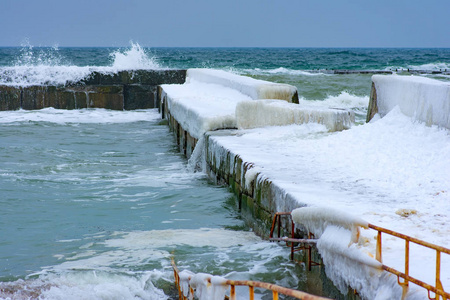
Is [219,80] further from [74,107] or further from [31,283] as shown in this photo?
[31,283]

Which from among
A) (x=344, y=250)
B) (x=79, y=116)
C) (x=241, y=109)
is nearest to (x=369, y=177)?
(x=344, y=250)

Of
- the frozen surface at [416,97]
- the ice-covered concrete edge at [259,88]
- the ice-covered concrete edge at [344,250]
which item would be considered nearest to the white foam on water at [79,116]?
the ice-covered concrete edge at [259,88]

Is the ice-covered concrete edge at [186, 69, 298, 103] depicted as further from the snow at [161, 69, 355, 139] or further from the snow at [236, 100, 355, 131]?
the snow at [236, 100, 355, 131]

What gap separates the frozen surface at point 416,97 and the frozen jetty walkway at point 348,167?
0.01 meters

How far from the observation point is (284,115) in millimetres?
7648

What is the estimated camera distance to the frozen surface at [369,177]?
3.14m

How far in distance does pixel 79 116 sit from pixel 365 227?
12.7m

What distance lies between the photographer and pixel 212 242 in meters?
4.90

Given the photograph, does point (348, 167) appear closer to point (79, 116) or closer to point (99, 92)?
point (79, 116)

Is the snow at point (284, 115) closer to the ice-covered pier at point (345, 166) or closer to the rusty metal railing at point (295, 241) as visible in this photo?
the ice-covered pier at point (345, 166)

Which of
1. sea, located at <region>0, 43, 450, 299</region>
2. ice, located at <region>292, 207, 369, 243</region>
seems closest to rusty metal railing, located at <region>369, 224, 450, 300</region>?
ice, located at <region>292, 207, 369, 243</region>

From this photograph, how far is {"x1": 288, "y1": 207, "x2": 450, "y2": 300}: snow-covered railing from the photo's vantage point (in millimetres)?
2430

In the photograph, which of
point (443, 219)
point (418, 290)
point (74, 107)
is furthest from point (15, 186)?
point (74, 107)

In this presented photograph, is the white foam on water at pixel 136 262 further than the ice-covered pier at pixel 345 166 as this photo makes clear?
Yes
